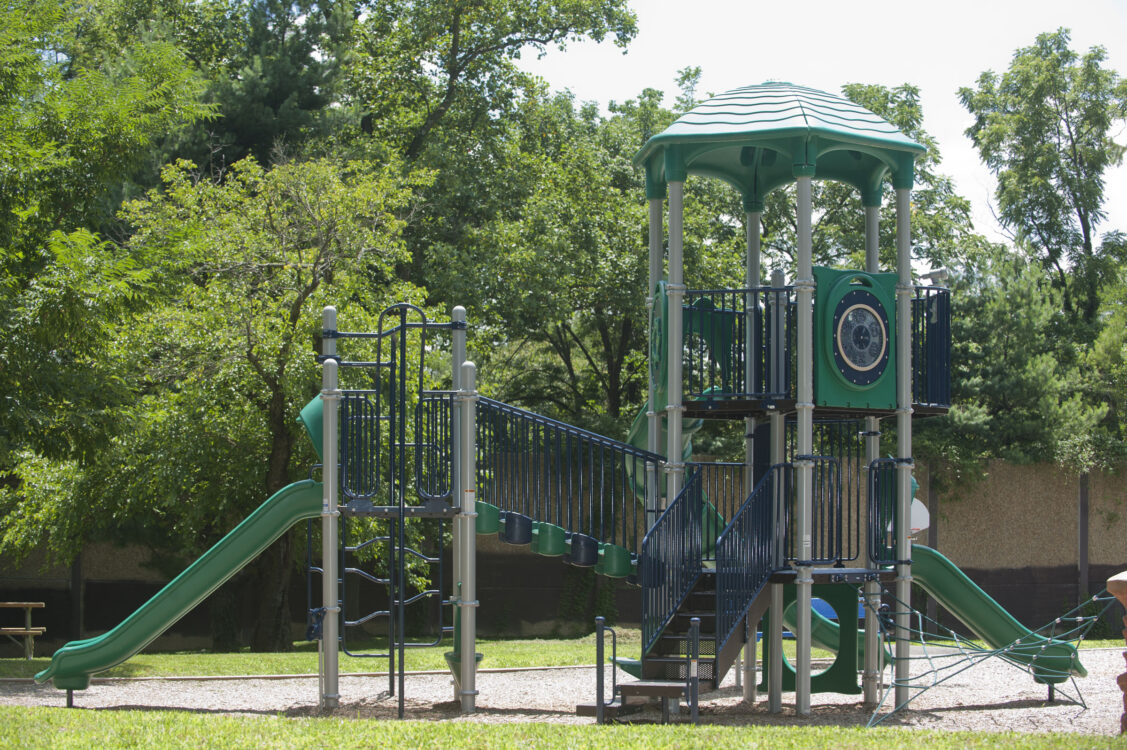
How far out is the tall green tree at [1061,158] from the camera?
3005 cm

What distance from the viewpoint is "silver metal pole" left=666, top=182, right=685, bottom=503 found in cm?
1093

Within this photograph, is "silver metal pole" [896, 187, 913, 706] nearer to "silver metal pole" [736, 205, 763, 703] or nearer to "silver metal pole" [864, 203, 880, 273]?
"silver metal pole" [864, 203, 880, 273]

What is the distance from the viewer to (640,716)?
1014cm

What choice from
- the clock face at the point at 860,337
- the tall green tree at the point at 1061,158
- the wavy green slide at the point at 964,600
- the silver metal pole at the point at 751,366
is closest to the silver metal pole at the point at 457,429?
the silver metal pole at the point at 751,366

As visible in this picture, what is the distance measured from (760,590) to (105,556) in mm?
14789

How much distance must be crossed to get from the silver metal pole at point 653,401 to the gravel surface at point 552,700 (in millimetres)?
1940

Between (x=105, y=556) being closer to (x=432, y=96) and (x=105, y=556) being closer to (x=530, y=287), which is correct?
(x=530, y=287)

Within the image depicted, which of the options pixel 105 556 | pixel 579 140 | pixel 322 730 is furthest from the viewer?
pixel 579 140

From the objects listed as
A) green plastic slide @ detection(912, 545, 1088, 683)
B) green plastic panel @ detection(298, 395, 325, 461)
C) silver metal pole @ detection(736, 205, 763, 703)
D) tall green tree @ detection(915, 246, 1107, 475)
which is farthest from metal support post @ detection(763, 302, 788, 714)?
tall green tree @ detection(915, 246, 1107, 475)

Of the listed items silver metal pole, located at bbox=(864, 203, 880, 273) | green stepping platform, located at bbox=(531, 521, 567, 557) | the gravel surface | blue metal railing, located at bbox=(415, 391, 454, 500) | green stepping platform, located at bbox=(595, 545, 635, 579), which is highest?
silver metal pole, located at bbox=(864, 203, 880, 273)

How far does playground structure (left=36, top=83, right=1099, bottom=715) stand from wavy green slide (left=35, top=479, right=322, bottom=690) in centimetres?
2

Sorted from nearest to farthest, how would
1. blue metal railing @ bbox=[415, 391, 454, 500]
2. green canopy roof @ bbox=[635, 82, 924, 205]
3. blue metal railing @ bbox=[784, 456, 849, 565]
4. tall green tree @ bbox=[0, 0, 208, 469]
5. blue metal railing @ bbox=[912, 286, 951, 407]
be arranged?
blue metal railing @ bbox=[784, 456, 849, 565]
green canopy roof @ bbox=[635, 82, 924, 205]
blue metal railing @ bbox=[415, 391, 454, 500]
blue metal railing @ bbox=[912, 286, 951, 407]
tall green tree @ bbox=[0, 0, 208, 469]

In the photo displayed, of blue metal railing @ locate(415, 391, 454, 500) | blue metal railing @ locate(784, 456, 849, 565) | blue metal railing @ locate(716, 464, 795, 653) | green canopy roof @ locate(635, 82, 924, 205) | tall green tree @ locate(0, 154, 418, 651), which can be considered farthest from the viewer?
tall green tree @ locate(0, 154, 418, 651)

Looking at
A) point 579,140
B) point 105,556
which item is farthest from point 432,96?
point 105,556
